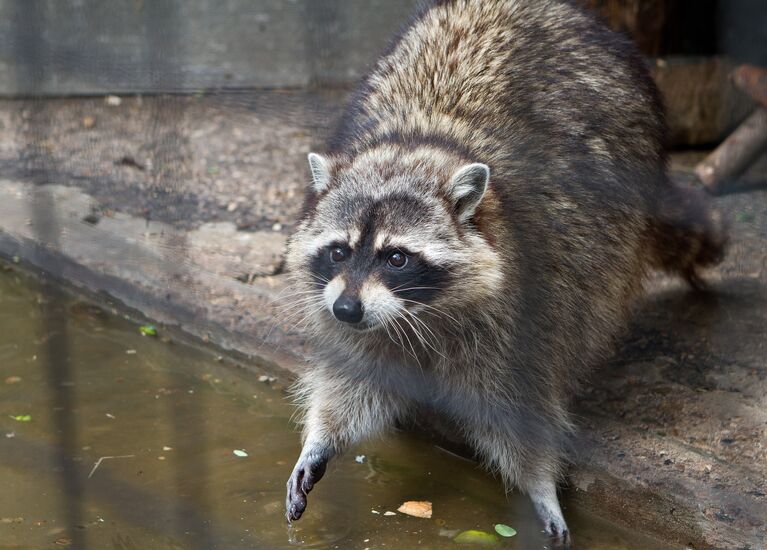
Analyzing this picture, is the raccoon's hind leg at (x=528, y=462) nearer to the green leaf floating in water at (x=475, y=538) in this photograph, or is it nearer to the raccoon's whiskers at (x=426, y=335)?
the green leaf floating in water at (x=475, y=538)

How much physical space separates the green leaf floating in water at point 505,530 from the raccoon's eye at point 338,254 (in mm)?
1082

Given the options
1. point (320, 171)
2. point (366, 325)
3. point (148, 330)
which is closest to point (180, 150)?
point (148, 330)

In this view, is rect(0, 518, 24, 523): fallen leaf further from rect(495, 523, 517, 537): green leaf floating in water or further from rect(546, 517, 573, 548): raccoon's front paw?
rect(546, 517, 573, 548): raccoon's front paw

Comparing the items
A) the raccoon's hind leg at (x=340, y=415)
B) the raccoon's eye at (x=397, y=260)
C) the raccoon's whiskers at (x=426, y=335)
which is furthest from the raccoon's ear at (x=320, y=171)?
the raccoon's hind leg at (x=340, y=415)

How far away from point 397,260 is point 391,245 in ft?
0.19

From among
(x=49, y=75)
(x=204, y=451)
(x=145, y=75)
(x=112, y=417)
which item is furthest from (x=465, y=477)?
(x=49, y=75)

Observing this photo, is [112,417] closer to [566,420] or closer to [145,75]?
[566,420]

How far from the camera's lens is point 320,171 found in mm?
3660

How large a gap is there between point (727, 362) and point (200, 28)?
5474 mm

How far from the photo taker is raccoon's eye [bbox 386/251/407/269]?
331 cm

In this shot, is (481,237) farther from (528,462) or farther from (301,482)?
(301,482)

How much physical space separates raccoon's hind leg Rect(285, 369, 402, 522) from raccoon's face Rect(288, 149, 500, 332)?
0.37 metres

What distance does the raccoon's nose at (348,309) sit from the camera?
315 centimetres

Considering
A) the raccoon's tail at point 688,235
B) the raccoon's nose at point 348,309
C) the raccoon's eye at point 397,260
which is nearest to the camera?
the raccoon's nose at point 348,309
